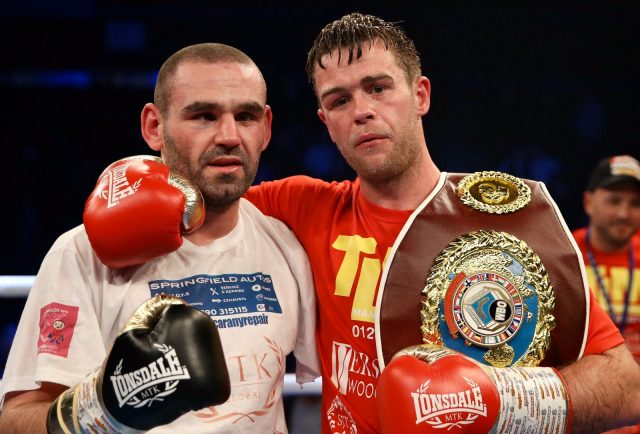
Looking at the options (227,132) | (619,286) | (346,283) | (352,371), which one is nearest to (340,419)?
(352,371)

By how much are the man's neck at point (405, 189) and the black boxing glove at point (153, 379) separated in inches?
27.4

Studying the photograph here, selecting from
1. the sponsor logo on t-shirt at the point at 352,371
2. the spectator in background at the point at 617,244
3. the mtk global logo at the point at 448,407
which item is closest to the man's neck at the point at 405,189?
the sponsor logo on t-shirt at the point at 352,371

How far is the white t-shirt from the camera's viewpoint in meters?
1.50

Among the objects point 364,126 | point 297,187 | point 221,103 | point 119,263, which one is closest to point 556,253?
point 364,126

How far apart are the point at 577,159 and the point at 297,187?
15.2ft

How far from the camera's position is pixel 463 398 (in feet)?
4.35

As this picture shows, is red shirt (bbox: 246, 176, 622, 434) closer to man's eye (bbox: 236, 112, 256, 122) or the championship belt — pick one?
the championship belt

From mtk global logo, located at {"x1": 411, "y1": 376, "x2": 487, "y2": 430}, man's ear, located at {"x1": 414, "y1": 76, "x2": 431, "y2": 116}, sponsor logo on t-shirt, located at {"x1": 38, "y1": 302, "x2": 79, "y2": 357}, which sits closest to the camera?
mtk global logo, located at {"x1": 411, "y1": 376, "x2": 487, "y2": 430}

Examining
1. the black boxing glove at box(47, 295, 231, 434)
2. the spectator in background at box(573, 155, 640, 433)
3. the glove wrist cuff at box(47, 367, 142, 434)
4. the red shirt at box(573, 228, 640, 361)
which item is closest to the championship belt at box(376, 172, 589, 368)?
the black boxing glove at box(47, 295, 231, 434)

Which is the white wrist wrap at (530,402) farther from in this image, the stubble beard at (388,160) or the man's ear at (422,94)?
the man's ear at (422,94)

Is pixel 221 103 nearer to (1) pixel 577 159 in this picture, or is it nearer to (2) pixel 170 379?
(2) pixel 170 379

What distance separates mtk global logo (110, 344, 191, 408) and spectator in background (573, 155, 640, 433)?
2310mm

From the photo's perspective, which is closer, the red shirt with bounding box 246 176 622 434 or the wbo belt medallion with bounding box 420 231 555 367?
the wbo belt medallion with bounding box 420 231 555 367

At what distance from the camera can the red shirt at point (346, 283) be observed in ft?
5.59
